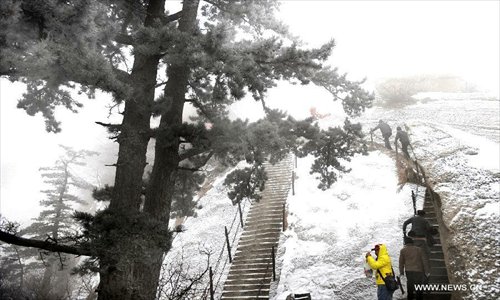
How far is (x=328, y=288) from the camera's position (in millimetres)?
9188

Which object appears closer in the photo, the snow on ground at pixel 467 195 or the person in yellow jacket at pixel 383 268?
the snow on ground at pixel 467 195

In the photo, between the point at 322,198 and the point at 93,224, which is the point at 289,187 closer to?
the point at 322,198

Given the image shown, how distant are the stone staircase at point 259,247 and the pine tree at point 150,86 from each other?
3.69m

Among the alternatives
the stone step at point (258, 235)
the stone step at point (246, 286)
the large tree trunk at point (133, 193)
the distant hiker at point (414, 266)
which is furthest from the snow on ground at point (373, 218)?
the large tree trunk at point (133, 193)

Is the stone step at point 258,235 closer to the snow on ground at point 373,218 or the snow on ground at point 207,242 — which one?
the snow on ground at point 207,242

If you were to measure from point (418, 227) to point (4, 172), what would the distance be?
56.1 metres

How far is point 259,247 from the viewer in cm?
1195

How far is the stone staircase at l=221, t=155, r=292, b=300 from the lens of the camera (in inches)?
405

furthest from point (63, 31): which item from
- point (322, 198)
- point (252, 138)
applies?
point (322, 198)

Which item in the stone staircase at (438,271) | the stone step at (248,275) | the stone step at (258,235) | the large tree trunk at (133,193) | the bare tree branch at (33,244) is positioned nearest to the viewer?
the bare tree branch at (33,244)

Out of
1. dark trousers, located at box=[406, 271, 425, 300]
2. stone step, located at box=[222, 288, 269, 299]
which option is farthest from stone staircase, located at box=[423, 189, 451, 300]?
stone step, located at box=[222, 288, 269, 299]

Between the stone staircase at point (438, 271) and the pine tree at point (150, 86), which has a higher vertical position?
the pine tree at point (150, 86)

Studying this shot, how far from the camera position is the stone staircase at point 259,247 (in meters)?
10.3

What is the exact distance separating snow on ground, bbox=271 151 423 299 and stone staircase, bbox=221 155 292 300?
21.9 inches
